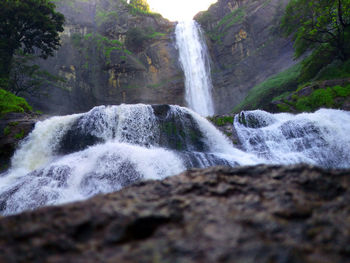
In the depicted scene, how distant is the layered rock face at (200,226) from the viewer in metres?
1.08

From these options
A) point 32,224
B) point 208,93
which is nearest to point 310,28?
point 208,93

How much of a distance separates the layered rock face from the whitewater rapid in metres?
3.87

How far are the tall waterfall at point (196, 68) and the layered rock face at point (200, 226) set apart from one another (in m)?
19.1

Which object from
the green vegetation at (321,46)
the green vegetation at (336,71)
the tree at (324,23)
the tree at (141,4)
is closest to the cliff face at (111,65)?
the tree at (141,4)

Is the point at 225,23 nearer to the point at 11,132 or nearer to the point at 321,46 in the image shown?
the point at 321,46

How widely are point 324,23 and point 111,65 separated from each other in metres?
17.3

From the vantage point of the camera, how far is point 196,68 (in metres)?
22.5

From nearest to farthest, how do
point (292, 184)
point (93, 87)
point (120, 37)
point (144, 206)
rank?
point (144, 206), point (292, 184), point (93, 87), point (120, 37)

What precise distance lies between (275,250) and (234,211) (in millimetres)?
387

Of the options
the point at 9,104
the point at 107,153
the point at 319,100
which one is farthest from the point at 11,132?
the point at 319,100

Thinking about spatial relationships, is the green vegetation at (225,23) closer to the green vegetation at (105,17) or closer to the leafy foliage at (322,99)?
the green vegetation at (105,17)

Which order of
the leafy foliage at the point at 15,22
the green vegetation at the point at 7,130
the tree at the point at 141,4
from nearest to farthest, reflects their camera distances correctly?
the green vegetation at the point at 7,130 < the leafy foliage at the point at 15,22 < the tree at the point at 141,4

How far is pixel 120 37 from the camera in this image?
76.9 ft

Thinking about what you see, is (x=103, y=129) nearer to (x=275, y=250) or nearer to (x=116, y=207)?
(x=116, y=207)
